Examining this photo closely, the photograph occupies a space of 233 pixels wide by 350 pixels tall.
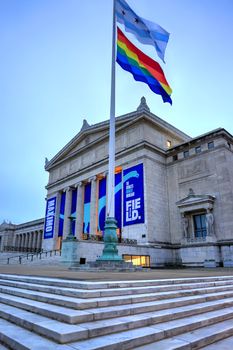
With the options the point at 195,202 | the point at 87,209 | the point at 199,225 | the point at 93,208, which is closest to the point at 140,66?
the point at 195,202

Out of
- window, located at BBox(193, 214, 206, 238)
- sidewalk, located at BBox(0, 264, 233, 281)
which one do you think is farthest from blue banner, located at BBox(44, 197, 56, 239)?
sidewalk, located at BBox(0, 264, 233, 281)

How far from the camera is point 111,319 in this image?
4.73m

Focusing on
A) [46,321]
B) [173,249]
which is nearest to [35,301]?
[46,321]

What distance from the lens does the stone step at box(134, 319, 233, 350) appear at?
397 cm

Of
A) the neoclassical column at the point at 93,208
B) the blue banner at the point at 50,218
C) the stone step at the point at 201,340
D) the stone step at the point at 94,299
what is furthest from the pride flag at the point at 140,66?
the blue banner at the point at 50,218

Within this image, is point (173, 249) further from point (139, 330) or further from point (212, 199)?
point (139, 330)

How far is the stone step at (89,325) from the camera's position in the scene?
3.81m

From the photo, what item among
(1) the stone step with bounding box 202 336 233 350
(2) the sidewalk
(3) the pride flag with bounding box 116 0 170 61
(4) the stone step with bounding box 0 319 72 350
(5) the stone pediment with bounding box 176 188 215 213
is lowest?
(1) the stone step with bounding box 202 336 233 350

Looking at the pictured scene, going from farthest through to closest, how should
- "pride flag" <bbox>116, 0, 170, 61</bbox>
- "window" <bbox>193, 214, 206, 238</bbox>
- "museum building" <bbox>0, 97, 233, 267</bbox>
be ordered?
1. "window" <bbox>193, 214, 206, 238</bbox>
2. "museum building" <bbox>0, 97, 233, 267</bbox>
3. "pride flag" <bbox>116, 0, 170, 61</bbox>

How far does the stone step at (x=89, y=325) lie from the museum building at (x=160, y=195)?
19.3 meters

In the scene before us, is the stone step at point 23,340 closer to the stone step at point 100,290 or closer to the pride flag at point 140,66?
the stone step at point 100,290

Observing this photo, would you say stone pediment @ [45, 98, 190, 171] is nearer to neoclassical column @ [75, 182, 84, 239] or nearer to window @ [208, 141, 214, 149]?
neoclassical column @ [75, 182, 84, 239]

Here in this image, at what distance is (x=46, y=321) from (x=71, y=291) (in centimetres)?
120

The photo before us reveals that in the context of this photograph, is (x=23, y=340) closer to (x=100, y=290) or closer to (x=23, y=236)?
(x=100, y=290)
